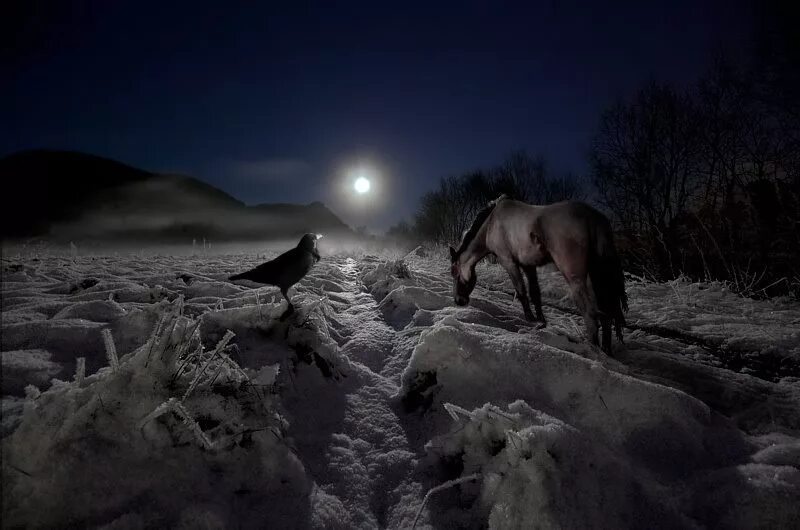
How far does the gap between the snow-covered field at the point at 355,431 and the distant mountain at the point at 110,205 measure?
4819cm

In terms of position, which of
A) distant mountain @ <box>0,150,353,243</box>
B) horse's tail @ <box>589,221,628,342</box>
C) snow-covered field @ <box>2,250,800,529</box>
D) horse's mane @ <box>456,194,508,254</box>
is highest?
distant mountain @ <box>0,150,353,243</box>

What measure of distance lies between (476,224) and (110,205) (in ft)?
239

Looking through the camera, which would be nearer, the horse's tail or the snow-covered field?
the snow-covered field

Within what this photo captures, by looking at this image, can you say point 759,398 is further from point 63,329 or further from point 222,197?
point 222,197

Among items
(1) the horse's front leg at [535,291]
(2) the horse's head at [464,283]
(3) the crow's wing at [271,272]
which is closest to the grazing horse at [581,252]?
(1) the horse's front leg at [535,291]

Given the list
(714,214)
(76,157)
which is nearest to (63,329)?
(714,214)

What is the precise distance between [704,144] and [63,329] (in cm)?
1995

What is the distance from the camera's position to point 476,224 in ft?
14.1

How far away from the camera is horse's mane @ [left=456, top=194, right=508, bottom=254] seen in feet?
13.5

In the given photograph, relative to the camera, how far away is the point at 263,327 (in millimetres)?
2193

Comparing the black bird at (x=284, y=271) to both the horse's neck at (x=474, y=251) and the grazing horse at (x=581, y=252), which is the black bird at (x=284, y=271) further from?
the horse's neck at (x=474, y=251)

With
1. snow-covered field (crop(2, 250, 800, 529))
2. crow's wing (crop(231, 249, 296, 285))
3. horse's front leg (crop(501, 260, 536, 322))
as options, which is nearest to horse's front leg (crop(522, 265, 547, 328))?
horse's front leg (crop(501, 260, 536, 322))

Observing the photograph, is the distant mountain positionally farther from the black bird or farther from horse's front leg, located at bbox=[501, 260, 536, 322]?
horse's front leg, located at bbox=[501, 260, 536, 322]

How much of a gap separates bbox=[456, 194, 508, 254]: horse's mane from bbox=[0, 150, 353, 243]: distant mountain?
155ft
